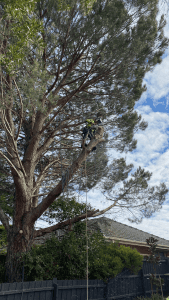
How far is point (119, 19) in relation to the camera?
6.70 meters

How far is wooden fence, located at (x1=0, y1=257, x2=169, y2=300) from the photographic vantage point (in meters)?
5.41

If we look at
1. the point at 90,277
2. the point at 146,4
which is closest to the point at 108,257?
the point at 90,277

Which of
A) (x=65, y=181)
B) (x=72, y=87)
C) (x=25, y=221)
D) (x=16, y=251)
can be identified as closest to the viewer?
(x=65, y=181)

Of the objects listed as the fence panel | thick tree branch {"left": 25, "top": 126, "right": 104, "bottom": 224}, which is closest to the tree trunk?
thick tree branch {"left": 25, "top": 126, "right": 104, "bottom": 224}

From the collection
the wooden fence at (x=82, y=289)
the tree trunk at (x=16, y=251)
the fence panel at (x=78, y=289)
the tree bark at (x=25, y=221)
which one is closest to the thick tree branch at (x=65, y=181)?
the tree bark at (x=25, y=221)

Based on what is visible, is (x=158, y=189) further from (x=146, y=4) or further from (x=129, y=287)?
(x=146, y=4)

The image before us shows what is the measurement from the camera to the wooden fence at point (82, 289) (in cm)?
541

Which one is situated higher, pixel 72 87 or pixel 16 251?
pixel 72 87

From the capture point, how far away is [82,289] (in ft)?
21.3

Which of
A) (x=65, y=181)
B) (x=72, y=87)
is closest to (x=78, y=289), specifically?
(x=65, y=181)

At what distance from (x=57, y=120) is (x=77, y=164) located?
3009 mm

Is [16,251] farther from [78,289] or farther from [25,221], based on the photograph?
[78,289]

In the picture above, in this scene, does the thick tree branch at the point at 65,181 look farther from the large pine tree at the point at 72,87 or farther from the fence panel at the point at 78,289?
the fence panel at the point at 78,289

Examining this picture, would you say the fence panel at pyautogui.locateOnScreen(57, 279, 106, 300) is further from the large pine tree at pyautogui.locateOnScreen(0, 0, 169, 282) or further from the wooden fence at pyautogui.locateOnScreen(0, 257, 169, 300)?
the large pine tree at pyautogui.locateOnScreen(0, 0, 169, 282)
